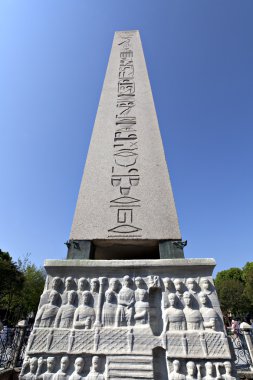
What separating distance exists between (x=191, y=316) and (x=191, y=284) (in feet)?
1.08

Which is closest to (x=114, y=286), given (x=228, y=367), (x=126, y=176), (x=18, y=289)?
(x=228, y=367)

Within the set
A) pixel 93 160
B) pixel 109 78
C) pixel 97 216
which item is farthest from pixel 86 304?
pixel 109 78

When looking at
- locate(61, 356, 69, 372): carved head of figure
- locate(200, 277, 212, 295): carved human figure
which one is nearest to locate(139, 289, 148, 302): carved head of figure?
locate(200, 277, 212, 295): carved human figure

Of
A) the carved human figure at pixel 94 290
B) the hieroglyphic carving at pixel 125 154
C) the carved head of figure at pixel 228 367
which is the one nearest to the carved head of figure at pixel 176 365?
the carved head of figure at pixel 228 367

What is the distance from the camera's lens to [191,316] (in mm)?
2424

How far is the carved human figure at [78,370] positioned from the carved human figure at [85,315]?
29 cm

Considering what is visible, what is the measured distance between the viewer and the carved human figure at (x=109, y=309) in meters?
2.44

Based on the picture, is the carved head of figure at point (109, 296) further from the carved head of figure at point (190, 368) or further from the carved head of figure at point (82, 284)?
the carved head of figure at point (190, 368)

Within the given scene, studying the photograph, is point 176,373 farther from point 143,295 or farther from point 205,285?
point 205,285

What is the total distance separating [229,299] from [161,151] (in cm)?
2968

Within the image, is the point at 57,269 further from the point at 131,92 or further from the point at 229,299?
the point at 229,299

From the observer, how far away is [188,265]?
8.84 feet

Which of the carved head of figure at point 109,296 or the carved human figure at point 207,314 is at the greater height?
the carved head of figure at point 109,296

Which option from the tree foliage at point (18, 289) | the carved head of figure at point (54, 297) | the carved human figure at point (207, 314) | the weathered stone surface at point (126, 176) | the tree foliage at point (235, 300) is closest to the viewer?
the carved human figure at point (207, 314)
